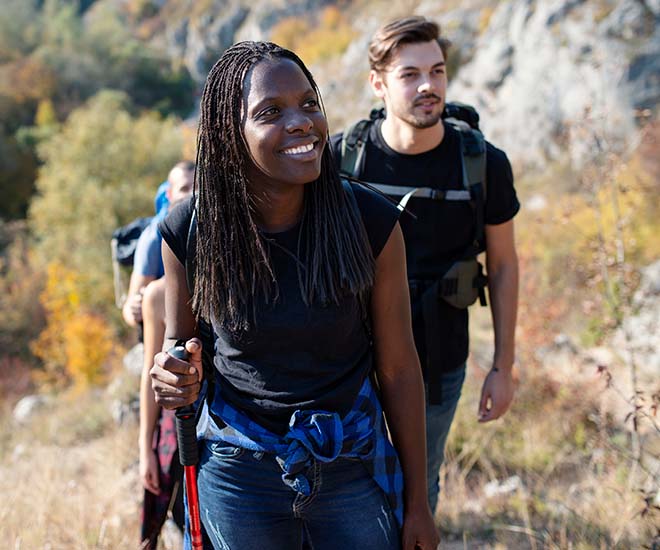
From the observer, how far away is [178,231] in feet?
5.28

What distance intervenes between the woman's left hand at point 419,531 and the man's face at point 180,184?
1531 mm

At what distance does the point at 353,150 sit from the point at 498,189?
494 mm

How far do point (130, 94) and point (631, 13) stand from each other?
113 feet

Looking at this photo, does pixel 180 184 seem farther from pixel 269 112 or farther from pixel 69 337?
pixel 69 337

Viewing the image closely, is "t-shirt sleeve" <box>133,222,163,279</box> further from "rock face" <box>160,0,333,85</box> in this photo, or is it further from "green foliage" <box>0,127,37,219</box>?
"rock face" <box>160,0,333,85</box>

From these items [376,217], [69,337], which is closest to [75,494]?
[376,217]

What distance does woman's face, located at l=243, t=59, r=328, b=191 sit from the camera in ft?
4.86

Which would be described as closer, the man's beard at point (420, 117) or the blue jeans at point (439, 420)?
the man's beard at point (420, 117)

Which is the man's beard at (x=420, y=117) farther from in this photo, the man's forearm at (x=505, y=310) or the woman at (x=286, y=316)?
the woman at (x=286, y=316)

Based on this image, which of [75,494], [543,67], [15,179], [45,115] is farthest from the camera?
[45,115]

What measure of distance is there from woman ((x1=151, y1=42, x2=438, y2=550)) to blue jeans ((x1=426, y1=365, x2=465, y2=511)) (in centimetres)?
73

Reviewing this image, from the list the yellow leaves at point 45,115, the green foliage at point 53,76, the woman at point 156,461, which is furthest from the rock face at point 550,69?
the yellow leaves at point 45,115

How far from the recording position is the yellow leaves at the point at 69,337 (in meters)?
17.8

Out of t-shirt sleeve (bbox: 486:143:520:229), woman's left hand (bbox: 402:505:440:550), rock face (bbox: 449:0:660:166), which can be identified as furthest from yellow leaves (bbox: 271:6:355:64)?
woman's left hand (bbox: 402:505:440:550)
